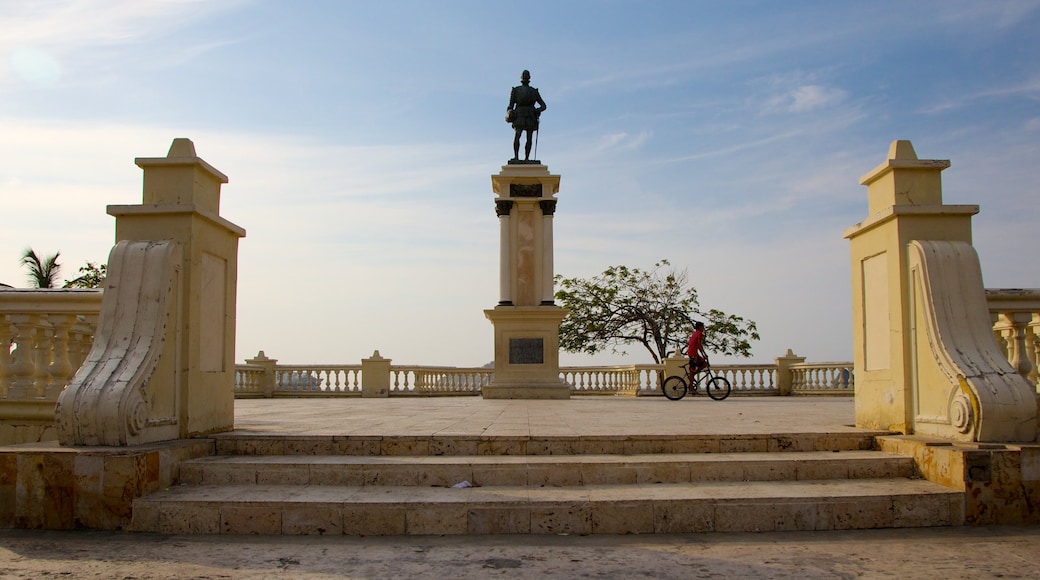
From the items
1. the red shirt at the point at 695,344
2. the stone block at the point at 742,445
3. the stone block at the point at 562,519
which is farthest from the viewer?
the red shirt at the point at 695,344

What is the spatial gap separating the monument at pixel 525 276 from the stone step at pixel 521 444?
10395 mm

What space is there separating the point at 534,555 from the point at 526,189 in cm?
1415

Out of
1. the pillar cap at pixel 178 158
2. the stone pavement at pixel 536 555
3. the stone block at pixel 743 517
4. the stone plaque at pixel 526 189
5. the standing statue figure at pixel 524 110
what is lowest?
the stone pavement at pixel 536 555

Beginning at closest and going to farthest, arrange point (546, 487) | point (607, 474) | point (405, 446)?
point (546, 487) → point (607, 474) → point (405, 446)

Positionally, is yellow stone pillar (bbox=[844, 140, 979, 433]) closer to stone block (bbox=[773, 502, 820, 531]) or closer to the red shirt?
stone block (bbox=[773, 502, 820, 531])

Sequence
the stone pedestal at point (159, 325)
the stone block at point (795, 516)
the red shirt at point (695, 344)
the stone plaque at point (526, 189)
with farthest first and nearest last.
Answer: the stone plaque at point (526, 189), the red shirt at point (695, 344), the stone pedestal at point (159, 325), the stone block at point (795, 516)

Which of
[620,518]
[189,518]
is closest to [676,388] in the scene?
[620,518]

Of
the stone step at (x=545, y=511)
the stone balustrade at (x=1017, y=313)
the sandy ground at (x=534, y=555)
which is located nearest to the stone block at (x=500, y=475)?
the stone step at (x=545, y=511)

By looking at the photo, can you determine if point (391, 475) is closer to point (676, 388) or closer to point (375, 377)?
point (676, 388)

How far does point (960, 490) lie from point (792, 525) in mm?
1224

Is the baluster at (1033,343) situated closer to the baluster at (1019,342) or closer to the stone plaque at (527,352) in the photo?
the baluster at (1019,342)

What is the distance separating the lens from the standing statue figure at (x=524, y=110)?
61.4 ft

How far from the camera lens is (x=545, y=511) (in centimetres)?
491

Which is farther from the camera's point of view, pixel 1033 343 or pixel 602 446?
pixel 1033 343
